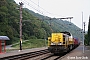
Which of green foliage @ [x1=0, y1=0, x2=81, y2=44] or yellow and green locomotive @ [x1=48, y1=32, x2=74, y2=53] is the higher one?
green foliage @ [x1=0, y1=0, x2=81, y2=44]

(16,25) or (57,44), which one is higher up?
(16,25)

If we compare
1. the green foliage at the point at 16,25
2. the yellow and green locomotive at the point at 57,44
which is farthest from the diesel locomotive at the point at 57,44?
the green foliage at the point at 16,25

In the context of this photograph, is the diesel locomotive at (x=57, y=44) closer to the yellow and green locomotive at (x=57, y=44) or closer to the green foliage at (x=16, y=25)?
the yellow and green locomotive at (x=57, y=44)

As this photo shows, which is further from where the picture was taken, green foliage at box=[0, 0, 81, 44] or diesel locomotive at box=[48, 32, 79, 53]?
green foliage at box=[0, 0, 81, 44]

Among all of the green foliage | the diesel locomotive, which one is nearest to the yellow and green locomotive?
the diesel locomotive

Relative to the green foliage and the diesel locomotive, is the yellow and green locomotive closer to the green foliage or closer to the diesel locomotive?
the diesel locomotive

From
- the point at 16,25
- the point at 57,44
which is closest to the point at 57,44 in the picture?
the point at 57,44

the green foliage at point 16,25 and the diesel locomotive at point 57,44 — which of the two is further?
the green foliage at point 16,25

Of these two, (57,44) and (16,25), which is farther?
(16,25)

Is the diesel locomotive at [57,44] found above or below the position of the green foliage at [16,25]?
below

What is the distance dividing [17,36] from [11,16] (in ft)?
30.7

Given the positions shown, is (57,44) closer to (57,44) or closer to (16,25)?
(57,44)

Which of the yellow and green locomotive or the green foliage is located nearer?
the yellow and green locomotive

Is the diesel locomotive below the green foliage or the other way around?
below
